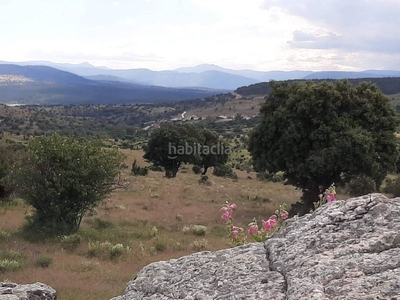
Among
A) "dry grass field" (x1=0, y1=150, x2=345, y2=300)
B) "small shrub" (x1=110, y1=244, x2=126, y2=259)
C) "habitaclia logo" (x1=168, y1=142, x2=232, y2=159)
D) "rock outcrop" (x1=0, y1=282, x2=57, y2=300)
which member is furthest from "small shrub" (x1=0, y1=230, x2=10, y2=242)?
"habitaclia logo" (x1=168, y1=142, x2=232, y2=159)

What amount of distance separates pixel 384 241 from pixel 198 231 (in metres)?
12.2

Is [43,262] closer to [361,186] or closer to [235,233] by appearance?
[235,233]

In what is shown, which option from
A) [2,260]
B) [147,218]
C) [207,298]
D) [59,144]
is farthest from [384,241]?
[147,218]

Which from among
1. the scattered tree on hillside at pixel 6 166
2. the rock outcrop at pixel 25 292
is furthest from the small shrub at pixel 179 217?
the rock outcrop at pixel 25 292

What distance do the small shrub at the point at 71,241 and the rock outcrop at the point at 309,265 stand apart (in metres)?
9.13

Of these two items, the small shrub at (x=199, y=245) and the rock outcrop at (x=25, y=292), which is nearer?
the rock outcrop at (x=25, y=292)

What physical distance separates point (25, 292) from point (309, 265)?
13.2ft

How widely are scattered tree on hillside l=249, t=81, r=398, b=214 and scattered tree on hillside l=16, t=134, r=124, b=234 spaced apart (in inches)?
324

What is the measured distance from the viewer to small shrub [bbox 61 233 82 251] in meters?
13.1

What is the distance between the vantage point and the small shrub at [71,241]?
517 inches

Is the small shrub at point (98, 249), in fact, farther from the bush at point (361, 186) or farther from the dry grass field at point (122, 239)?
the bush at point (361, 186)

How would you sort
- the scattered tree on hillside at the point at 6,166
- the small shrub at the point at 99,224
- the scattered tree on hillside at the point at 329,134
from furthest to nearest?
the scattered tree on hillside at the point at 6,166 < the scattered tree on hillside at the point at 329,134 < the small shrub at the point at 99,224

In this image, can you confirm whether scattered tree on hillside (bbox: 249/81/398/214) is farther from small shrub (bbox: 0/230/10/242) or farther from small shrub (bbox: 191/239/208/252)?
Result: small shrub (bbox: 0/230/10/242)

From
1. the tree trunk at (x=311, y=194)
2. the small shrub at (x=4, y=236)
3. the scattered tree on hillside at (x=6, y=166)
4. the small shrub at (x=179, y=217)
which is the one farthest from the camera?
the tree trunk at (x=311, y=194)
